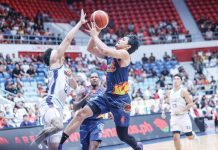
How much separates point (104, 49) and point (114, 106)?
97 centimetres

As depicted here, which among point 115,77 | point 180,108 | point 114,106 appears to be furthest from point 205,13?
point 114,106

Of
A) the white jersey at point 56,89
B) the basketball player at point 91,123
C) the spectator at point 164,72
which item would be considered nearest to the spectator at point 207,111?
the spectator at point 164,72

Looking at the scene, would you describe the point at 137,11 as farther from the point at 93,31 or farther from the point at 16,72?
the point at 93,31

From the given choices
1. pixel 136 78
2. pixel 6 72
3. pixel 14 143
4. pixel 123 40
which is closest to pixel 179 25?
pixel 136 78

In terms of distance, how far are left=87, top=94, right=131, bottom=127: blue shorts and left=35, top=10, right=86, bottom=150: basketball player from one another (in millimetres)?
527

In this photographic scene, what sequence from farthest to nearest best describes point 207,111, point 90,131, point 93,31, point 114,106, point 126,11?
point 126,11, point 207,111, point 90,131, point 114,106, point 93,31

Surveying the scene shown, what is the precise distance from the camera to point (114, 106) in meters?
6.46

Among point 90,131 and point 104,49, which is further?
point 90,131

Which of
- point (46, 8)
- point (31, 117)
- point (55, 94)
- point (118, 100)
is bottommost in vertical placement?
point (31, 117)

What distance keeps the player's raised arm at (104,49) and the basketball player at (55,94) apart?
236 millimetres

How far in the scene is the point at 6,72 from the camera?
52.6 ft

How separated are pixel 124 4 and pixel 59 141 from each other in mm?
23911

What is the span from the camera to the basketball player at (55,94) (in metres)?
6.05

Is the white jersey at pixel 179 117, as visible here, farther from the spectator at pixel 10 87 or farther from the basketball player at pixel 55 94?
the spectator at pixel 10 87
